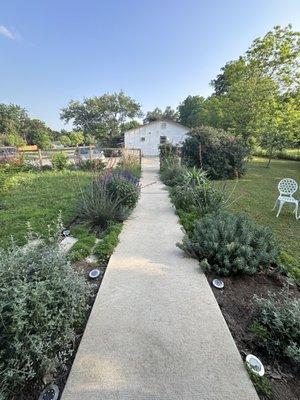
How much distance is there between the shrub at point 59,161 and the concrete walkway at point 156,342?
32.7ft

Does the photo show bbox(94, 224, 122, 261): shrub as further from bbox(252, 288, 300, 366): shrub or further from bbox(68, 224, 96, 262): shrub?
bbox(252, 288, 300, 366): shrub

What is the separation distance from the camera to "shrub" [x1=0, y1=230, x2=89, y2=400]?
1.35m

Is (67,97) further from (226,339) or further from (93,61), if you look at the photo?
(226,339)

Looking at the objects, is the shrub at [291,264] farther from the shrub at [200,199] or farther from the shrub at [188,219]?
the shrub at [200,199]

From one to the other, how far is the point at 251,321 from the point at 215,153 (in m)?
8.81

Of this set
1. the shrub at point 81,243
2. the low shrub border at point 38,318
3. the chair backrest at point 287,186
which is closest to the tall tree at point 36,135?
the shrub at point 81,243

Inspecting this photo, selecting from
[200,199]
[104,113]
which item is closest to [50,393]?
[200,199]

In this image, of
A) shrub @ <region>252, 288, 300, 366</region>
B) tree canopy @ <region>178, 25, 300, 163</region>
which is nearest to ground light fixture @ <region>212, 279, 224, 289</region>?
shrub @ <region>252, 288, 300, 366</region>

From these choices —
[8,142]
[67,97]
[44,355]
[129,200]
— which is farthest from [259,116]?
[67,97]

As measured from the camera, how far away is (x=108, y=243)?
3428 millimetres

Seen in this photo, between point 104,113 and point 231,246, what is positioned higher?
point 104,113

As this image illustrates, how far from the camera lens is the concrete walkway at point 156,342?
1438mm

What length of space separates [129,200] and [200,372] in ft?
Result: 12.2

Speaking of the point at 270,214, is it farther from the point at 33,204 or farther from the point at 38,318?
the point at 33,204
